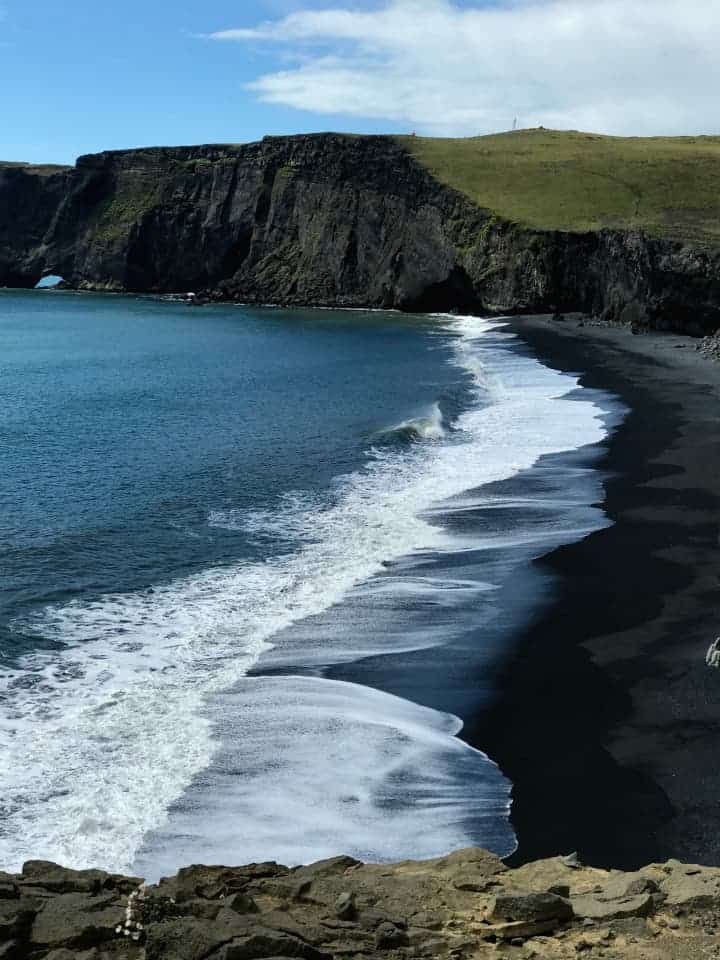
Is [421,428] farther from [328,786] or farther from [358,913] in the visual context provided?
[358,913]

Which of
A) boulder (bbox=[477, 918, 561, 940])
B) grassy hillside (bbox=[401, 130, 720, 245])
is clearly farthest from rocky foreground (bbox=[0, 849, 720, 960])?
grassy hillside (bbox=[401, 130, 720, 245])

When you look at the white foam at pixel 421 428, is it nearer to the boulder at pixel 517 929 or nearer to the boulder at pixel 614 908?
the boulder at pixel 614 908

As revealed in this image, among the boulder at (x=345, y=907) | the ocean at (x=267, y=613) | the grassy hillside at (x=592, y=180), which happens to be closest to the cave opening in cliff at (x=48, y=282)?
the grassy hillside at (x=592, y=180)

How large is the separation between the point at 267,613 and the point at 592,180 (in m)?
113

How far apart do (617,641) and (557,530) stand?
9.05 meters

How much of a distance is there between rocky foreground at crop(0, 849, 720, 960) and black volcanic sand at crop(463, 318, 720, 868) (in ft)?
10.6

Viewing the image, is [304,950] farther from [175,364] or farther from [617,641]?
[175,364]

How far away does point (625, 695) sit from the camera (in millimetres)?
19922

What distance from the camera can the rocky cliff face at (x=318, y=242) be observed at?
4112 inches

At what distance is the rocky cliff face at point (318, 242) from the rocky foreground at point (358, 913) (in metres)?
84.6

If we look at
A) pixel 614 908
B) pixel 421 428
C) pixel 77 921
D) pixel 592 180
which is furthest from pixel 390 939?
pixel 592 180

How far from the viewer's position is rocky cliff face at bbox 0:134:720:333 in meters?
104

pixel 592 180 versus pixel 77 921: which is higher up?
pixel 592 180

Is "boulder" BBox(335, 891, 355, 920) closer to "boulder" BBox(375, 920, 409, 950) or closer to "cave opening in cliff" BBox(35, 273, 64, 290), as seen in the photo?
"boulder" BBox(375, 920, 409, 950)
